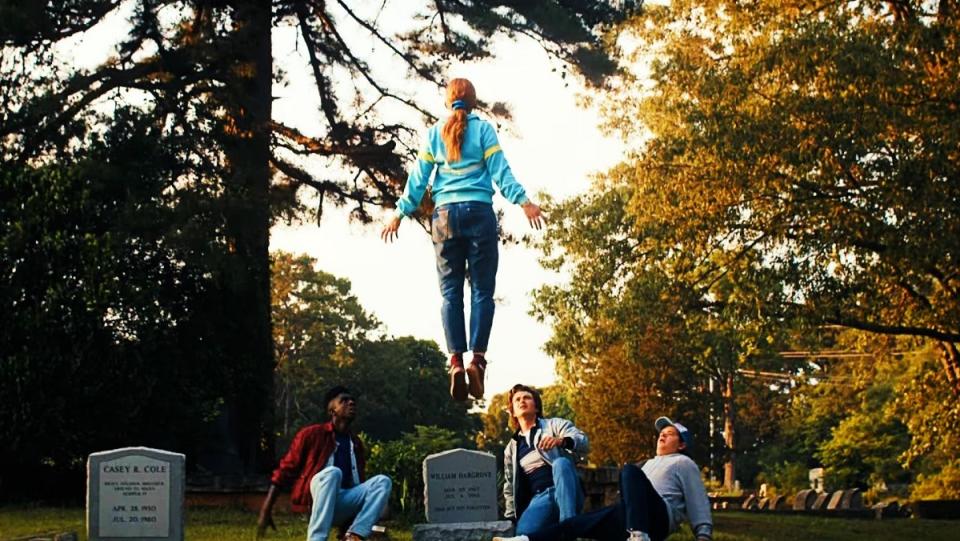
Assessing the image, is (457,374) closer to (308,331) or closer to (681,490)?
(681,490)

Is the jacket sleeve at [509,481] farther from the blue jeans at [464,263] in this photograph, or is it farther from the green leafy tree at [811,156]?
the green leafy tree at [811,156]

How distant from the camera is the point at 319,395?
51.1 meters

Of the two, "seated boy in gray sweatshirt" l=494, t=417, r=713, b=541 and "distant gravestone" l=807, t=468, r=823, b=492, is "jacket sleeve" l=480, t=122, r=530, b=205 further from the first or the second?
"distant gravestone" l=807, t=468, r=823, b=492

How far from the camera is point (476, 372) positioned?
36.1 ft

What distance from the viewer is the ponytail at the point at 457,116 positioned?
1110cm

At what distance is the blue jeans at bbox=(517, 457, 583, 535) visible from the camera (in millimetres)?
9641

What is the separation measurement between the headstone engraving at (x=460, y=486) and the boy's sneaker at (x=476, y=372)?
2.74 ft

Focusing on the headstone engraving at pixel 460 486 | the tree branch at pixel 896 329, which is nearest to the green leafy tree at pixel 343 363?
the tree branch at pixel 896 329

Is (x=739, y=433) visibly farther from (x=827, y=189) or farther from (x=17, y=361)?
(x=17, y=361)

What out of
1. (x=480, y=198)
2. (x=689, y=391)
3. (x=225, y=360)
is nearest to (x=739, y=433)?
(x=689, y=391)

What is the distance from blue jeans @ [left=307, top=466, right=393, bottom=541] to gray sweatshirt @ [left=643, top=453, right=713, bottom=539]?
195cm

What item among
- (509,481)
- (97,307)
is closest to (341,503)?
(509,481)

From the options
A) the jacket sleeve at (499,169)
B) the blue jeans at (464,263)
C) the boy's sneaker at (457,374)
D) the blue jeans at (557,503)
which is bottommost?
the blue jeans at (557,503)

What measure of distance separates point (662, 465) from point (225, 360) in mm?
11877
